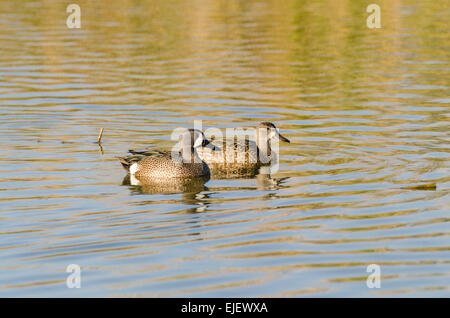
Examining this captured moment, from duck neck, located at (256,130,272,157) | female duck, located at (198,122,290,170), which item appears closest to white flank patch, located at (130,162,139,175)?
female duck, located at (198,122,290,170)

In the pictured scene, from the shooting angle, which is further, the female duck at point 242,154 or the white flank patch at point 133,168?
the female duck at point 242,154

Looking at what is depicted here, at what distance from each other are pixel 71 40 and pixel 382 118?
14.1m

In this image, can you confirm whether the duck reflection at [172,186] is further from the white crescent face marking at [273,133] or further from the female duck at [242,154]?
the white crescent face marking at [273,133]

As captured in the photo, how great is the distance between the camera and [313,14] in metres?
33.6

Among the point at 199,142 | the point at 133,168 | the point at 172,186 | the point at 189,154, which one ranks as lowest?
the point at 172,186

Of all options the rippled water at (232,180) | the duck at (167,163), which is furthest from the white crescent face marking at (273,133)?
the duck at (167,163)

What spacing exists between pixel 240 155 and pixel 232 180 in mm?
1168

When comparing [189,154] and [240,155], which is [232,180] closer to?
[189,154]

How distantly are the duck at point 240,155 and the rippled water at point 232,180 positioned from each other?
1.20 feet

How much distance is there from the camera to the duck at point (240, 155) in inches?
579

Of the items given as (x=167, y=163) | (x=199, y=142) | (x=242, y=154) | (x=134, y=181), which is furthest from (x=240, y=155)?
(x=134, y=181)

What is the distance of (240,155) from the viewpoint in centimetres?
1481

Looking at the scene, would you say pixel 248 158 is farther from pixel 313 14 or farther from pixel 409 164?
pixel 313 14
